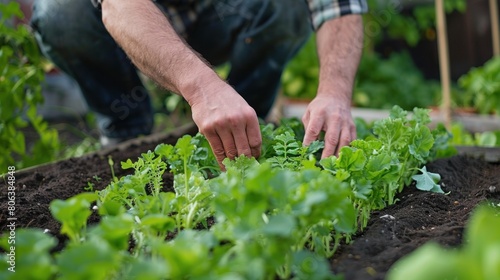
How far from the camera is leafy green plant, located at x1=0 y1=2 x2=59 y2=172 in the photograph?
245 cm

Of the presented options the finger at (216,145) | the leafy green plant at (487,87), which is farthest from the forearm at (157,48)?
the leafy green plant at (487,87)

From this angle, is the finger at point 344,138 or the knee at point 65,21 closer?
the finger at point 344,138

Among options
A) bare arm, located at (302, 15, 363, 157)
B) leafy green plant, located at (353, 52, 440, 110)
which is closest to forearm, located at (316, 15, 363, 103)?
bare arm, located at (302, 15, 363, 157)

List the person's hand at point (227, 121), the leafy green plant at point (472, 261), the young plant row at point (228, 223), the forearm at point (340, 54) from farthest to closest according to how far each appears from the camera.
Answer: the forearm at point (340, 54)
the person's hand at point (227, 121)
the young plant row at point (228, 223)
the leafy green plant at point (472, 261)

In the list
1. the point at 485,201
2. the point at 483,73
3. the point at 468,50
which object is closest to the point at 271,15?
the point at 485,201

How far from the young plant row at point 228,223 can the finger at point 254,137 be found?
49 mm

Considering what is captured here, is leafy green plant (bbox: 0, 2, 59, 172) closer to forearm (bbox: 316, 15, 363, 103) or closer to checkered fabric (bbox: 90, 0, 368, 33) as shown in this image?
checkered fabric (bbox: 90, 0, 368, 33)

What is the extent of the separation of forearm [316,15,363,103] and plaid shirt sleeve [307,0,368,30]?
0.02 metres

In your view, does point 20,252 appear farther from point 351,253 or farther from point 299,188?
point 351,253

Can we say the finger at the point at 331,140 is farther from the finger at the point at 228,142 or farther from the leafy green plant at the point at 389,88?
the leafy green plant at the point at 389,88

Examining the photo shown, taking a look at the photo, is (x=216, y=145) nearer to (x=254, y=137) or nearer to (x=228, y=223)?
(x=254, y=137)

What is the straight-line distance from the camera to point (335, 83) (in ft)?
6.78

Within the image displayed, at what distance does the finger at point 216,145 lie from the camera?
160 centimetres

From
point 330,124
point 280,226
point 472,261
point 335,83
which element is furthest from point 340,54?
point 472,261
